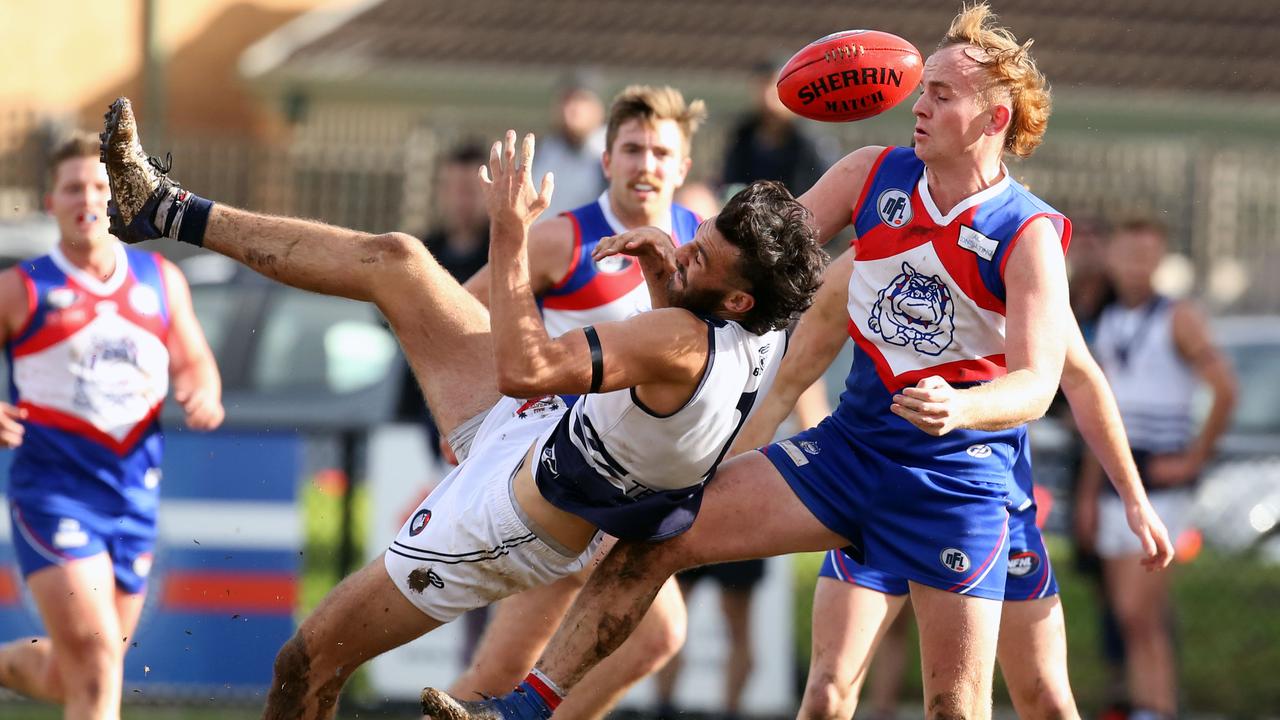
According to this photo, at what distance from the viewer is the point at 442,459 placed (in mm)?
8328

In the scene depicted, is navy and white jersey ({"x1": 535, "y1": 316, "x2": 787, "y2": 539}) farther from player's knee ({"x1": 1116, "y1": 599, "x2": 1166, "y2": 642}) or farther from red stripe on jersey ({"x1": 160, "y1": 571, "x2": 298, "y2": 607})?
player's knee ({"x1": 1116, "y1": 599, "x2": 1166, "y2": 642})

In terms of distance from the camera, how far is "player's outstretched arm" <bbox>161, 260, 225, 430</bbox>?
6.37m

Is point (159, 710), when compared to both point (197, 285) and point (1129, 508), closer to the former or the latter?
point (197, 285)

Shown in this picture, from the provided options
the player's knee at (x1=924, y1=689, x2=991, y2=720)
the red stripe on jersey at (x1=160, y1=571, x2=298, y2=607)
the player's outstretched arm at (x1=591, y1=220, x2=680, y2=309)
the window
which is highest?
the player's outstretched arm at (x1=591, y1=220, x2=680, y2=309)

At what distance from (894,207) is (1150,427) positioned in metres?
3.89

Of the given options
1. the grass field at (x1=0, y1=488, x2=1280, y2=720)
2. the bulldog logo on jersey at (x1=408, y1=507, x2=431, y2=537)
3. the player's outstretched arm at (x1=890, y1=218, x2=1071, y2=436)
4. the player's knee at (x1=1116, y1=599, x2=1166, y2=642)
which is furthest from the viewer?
the grass field at (x1=0, y1=488, x2=1280, y2=720)

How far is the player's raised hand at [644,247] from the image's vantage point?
15.2ft

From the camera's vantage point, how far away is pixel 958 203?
4.82m

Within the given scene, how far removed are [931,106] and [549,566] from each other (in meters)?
1.76

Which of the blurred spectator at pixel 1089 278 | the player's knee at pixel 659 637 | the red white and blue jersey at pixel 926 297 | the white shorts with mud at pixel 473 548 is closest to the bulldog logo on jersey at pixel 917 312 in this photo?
the red white and blue jersey at pixel 926 297

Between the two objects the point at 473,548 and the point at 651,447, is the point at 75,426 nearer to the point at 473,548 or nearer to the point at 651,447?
the point at 473,548

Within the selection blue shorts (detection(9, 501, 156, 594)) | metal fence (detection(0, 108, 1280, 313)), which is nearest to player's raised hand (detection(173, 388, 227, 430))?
blue shorts (detection(9, 501, 156, 594))

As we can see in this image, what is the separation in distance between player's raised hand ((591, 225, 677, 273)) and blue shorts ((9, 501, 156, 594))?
261cm

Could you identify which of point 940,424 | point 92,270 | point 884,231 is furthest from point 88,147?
point 940,424
